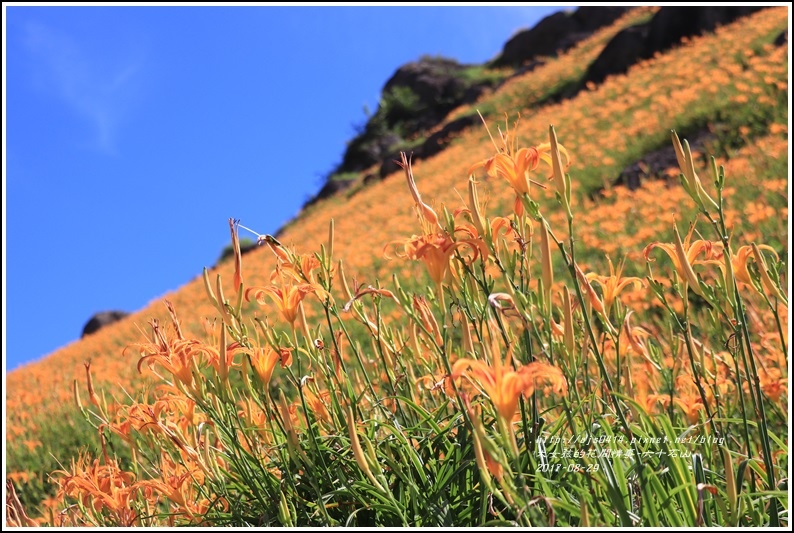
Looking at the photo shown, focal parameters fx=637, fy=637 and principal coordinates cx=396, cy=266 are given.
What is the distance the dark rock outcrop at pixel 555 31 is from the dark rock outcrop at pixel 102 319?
17.8 metres

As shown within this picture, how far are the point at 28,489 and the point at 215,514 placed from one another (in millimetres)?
2982

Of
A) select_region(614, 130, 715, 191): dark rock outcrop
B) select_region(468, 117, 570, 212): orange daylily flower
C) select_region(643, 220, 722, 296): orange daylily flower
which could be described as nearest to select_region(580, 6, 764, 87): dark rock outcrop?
select_region(614, 130, 715, 191): dark rock outcrop

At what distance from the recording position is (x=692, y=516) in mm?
1075

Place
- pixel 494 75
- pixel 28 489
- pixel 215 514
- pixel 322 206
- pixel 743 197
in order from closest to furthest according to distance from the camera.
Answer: pixel 215 514
pixel 28 489
pixel 743 197
pixel 322 206
pixel 494 75

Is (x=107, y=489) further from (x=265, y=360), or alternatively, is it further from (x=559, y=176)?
(x=559, y=176)

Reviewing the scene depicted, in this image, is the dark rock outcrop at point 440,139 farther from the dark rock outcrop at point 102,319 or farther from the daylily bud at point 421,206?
the daylily bud at point 421,206

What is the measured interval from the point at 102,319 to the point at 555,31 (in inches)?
768

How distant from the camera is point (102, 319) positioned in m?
19.9

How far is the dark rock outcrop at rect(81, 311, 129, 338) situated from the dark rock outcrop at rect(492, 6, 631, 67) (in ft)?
58.3

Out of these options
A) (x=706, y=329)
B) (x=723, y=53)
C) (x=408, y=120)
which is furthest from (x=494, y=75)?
(x=706, y=329)

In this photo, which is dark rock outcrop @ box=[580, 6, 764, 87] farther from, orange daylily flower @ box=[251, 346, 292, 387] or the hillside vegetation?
orange daylily flower @ box=[251, 346, 292, 387]

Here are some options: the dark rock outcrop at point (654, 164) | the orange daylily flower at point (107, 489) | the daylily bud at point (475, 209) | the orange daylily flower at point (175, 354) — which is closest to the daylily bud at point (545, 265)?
the daylily bud at point (475, 209)

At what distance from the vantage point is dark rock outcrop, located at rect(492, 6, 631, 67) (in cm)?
2411

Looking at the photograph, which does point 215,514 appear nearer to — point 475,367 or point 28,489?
point 475,367
